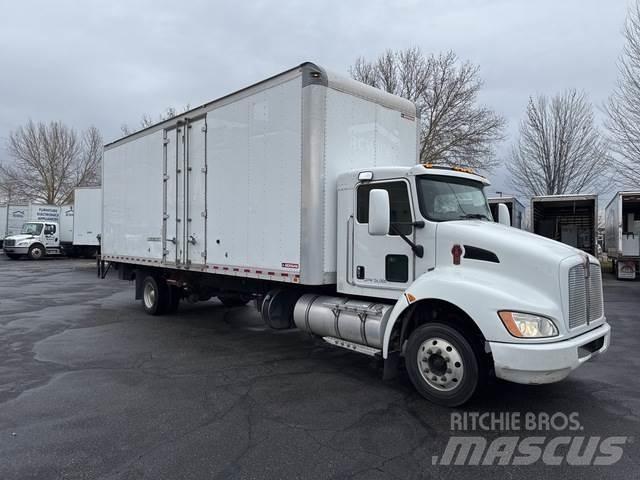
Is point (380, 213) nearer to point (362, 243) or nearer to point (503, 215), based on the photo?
point (362, 243)

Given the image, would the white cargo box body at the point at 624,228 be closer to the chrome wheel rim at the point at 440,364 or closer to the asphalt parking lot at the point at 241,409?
the asphalt parking lot at the point at 241,409

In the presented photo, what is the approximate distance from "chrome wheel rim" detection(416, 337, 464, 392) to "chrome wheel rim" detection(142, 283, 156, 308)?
736cm

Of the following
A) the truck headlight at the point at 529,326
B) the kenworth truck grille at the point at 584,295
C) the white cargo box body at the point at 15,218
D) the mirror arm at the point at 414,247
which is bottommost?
the truck headlight at the point at 529,326

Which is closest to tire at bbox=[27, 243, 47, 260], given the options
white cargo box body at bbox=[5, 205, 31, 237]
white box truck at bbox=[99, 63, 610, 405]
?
white cargo box body at bbox=[5, 205, 31, 237]

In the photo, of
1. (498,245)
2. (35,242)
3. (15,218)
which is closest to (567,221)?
(498,245)

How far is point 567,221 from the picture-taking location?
22484 millimetres

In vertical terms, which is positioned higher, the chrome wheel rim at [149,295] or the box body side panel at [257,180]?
the box body side panel at [257,180]

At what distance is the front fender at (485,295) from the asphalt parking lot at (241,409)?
3.38ft

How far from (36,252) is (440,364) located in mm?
33192

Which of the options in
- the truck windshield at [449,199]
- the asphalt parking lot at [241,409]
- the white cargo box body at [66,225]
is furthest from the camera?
the white cargo box body at [66,225]

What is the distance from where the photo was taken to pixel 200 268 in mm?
8508

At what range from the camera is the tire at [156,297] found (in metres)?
10.6

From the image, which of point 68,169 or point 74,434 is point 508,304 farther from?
point 68,169

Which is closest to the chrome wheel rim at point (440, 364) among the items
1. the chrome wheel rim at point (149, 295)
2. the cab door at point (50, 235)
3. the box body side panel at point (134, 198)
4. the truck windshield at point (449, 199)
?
the truck windshield at point (449, 199)
